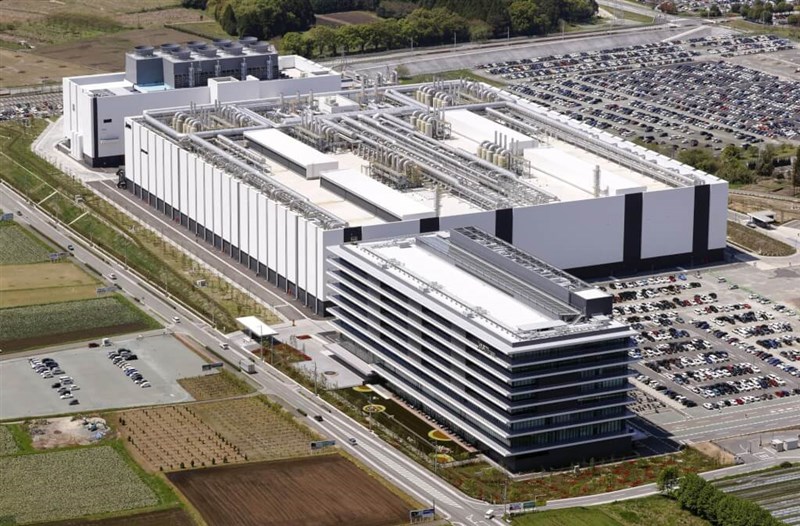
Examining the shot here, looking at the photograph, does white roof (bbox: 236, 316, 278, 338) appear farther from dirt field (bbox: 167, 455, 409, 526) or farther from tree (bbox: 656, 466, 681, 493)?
tree (bbox: 656, 466, 681, 493)

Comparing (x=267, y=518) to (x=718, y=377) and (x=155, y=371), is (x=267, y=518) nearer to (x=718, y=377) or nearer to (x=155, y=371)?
(x=155, y=371)

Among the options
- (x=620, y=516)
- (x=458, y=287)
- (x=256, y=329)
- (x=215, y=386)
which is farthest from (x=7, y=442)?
(x=620, y=516)

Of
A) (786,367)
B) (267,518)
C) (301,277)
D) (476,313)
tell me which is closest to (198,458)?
(267,518)

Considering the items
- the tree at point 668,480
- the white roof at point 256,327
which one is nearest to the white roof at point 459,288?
the white roof at point 256,327

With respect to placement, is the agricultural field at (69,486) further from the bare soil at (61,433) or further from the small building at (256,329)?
the small building at (256,329)

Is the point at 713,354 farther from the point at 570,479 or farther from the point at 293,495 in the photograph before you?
the point at 293,495

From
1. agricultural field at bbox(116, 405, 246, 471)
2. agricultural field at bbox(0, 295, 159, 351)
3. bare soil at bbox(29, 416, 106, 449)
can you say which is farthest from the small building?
bare soil at bbox(29, 416, 106, 449)

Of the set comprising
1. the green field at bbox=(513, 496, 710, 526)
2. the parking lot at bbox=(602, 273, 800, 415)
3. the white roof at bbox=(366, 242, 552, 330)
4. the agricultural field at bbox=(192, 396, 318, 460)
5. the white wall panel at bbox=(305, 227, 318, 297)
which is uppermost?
the white roof at bbox=(366, 242, 552, 330)
